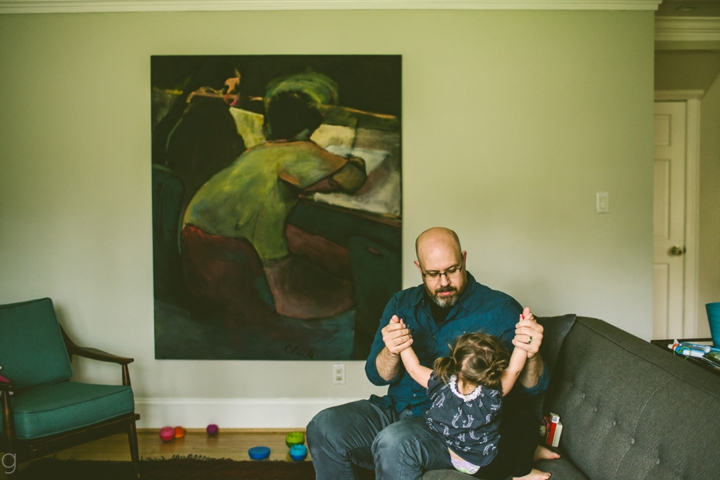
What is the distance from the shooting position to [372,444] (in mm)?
1843

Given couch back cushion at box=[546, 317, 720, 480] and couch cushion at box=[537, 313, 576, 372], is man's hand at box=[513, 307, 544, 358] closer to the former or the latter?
couch back cushion at box=[546, 317, 720, 480]

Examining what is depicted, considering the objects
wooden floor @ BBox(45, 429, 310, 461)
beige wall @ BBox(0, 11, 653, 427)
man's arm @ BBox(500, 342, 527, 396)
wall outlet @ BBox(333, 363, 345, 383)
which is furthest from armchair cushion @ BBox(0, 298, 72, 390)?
man's arm @ BBox(500, 342, 527, 396)

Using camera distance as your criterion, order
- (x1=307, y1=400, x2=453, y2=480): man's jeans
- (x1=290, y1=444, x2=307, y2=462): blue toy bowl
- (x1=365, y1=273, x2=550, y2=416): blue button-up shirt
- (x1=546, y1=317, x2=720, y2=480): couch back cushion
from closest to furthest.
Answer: (x1=546, y1=317, x2=720, y2=480): couch back cushion
(x1=307, y1=400, x2=453, y2=480): man's jeans
(x1=365, y1=273, x2=550, y2=416): blue button-up shirt
(x1=290, y1=444, x2=307, y2=462): blue toy bowl

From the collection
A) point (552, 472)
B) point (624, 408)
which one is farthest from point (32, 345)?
point (624, 408)

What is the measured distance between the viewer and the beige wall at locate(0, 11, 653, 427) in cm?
301

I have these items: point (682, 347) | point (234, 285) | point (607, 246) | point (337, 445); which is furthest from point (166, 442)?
point (607, 246)

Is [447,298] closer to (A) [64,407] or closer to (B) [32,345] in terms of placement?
(A) [64,407]

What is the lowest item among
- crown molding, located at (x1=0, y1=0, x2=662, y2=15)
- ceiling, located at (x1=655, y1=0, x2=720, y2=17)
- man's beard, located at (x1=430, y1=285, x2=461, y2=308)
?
man's beard, located at (x1=430, y1=285, x2=461, y2=308)

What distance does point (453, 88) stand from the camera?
302 centimetres

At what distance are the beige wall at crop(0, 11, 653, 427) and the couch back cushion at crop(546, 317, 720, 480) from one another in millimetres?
1231

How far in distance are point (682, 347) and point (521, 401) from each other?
585 millimetres

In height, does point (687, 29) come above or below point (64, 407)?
above

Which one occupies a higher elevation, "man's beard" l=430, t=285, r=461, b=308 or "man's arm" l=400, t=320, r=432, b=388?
"man's beard" l=430, t=285, r=461, b=308

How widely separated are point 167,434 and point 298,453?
0.84m
